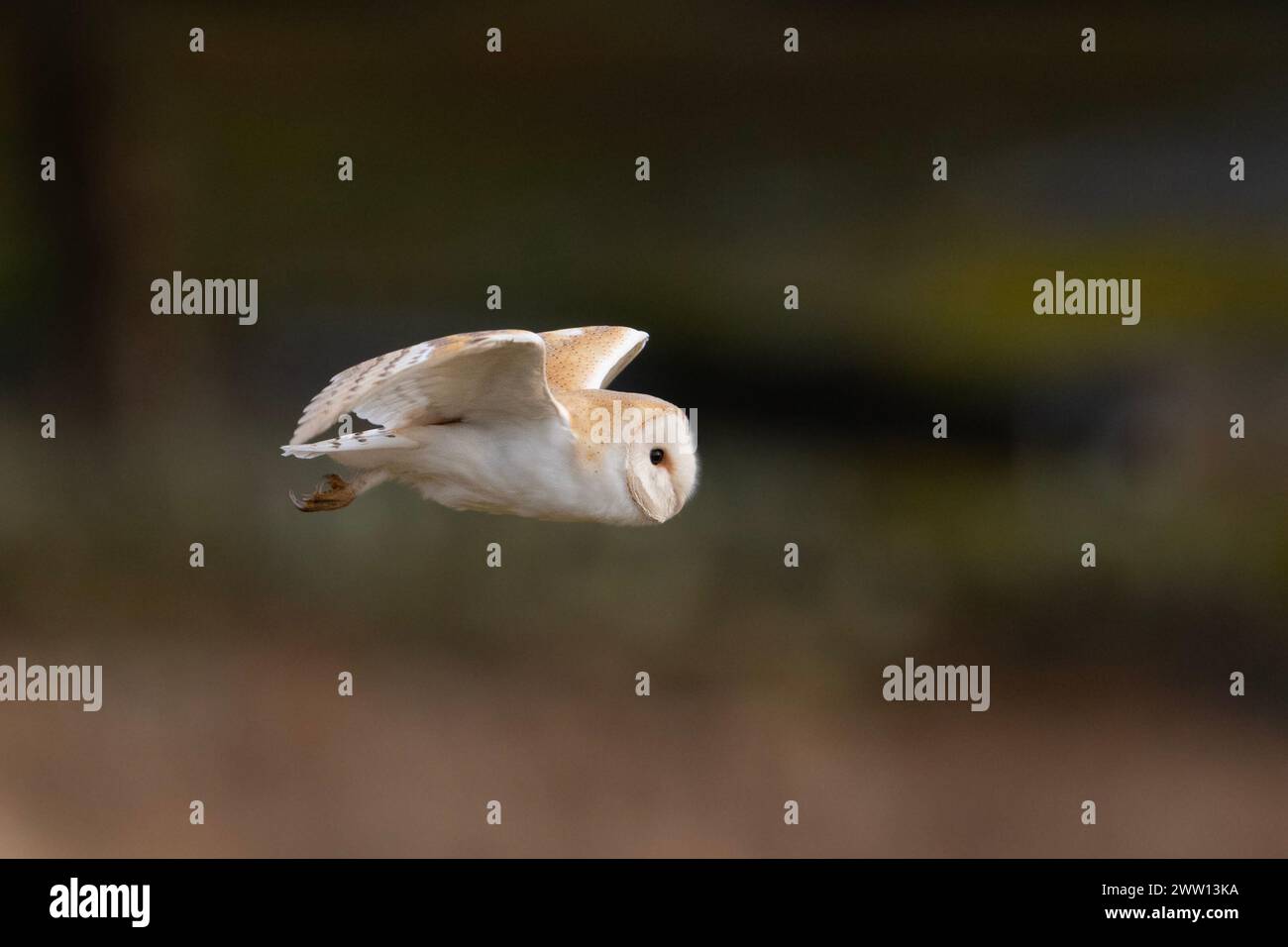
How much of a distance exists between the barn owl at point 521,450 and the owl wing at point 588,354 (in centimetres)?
28

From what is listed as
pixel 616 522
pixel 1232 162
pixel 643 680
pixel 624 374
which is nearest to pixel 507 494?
pixel 616 522

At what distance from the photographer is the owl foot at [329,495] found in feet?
9.34

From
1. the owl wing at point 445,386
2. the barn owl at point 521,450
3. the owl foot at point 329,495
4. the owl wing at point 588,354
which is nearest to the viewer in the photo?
the owl wing at point 445,386

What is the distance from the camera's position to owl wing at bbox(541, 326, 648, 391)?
3137 mm

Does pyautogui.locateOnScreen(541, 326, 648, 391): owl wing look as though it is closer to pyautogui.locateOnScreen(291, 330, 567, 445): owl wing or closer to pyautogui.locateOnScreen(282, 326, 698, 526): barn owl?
pyautogui.locateOnScreen(282, 326, 698, 526): barn owl

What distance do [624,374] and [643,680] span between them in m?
1.69

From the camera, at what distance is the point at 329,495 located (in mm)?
2850

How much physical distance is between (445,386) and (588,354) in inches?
25.4

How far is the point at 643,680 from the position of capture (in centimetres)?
539

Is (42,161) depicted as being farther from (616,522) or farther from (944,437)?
(616,522)

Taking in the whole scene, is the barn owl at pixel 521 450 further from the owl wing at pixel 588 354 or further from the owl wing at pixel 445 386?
the owl wing at pixel 588 354

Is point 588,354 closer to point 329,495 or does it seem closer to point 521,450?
point 521,450

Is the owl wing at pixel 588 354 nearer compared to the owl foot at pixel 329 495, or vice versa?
the owl foot at pixel 329 495

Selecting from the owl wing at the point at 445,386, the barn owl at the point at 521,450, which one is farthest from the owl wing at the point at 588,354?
the owl wing at the point at 445,386
